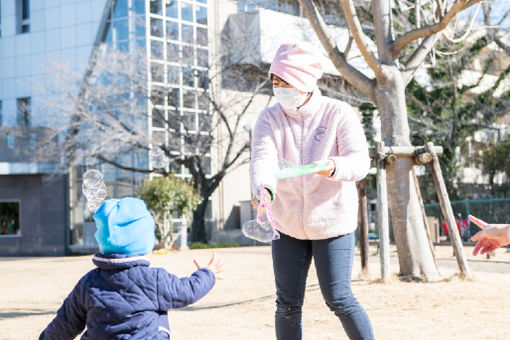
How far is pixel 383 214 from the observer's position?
28.1ft

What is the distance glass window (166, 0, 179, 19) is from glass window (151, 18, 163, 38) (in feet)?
1.93

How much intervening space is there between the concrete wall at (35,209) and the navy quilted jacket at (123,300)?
24927 mm

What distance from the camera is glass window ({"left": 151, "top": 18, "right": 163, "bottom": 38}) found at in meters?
23.3

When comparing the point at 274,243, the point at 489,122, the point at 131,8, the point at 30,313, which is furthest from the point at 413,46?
the point at 274,243

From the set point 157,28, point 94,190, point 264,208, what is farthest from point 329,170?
point 157,28

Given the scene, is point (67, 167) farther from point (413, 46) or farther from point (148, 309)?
point (148, 309)

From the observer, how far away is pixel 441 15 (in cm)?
792

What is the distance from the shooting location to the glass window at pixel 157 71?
22.1 m

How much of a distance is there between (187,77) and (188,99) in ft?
2.89

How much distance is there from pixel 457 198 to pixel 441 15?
15.9 meters

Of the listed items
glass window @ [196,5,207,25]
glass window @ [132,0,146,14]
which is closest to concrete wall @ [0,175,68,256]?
glass window @ [132,0,146,14]

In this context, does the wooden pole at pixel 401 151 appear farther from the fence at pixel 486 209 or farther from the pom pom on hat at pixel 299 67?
the fence at pixel 486 209

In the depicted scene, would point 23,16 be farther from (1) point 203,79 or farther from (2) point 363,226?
(2) point 363,226

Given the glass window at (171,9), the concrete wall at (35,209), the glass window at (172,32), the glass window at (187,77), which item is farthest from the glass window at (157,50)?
the concrete wall at (35,209)
